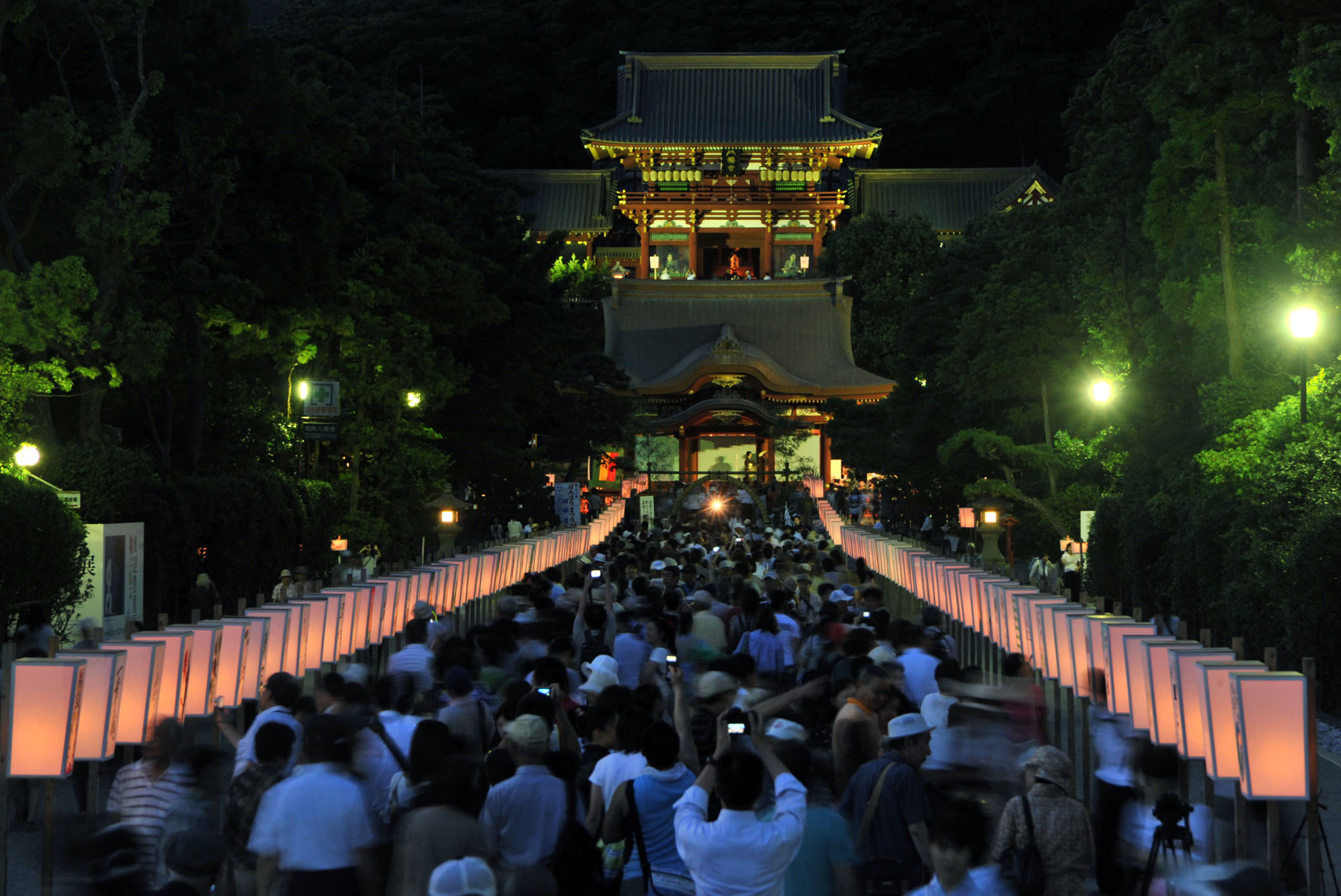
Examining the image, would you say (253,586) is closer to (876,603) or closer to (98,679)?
(876,603)

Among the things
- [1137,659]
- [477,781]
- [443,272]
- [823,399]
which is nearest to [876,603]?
[1137,659]

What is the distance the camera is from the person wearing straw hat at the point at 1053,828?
5.70 meters

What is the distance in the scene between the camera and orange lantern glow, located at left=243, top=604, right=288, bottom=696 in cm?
1000

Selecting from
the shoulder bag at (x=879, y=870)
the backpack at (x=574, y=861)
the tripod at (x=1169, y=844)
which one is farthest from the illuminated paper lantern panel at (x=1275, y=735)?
the backpack at (x=574, y=861)

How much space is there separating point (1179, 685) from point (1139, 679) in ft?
2.99

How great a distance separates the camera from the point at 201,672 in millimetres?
8914

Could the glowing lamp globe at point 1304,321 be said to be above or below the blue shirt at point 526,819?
above

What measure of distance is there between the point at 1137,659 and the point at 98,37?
15.9 metres

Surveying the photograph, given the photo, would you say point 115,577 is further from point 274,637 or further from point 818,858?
point 818,858

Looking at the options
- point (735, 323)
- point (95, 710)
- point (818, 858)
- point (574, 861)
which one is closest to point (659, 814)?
point (574, 861)

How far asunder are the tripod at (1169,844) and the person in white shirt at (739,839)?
1891 millimetres

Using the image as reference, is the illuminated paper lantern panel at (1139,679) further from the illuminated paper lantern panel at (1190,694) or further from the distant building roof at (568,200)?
the distant building roof at (568,200)

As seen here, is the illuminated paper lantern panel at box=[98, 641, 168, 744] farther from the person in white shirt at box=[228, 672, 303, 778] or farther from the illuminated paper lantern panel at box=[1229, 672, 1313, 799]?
the illuminated paper lantern panel at box=[1229, 672, 1313, 799]

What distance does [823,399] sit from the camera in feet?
147
